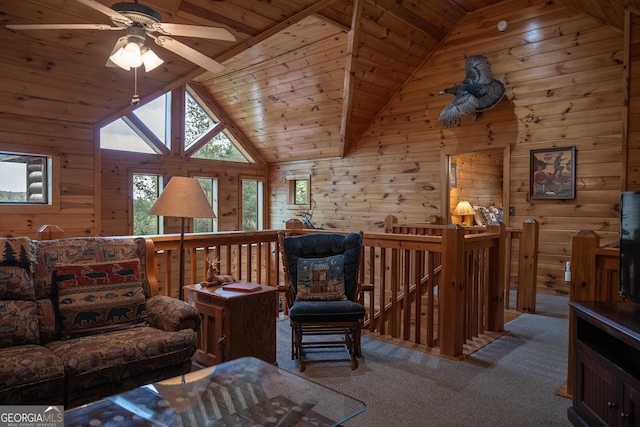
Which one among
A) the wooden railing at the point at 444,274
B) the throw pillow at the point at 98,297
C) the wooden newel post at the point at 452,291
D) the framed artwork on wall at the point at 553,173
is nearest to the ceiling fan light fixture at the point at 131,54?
the wooden railing at the point at 444,274

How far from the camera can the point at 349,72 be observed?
598 centimetres

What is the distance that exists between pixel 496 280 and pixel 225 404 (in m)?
2.92

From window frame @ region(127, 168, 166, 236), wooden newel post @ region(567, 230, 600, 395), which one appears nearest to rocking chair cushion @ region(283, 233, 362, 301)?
wooden newel post @ region(567, 230, 600, 395)

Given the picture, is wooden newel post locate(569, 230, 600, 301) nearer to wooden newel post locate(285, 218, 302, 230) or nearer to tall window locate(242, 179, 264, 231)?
wooden newel post locate(285, 218, 302, 230)

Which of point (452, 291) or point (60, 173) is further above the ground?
point (60, 173)

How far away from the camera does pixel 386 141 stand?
23.3 ft

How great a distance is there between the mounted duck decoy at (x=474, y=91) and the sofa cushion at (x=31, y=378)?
546 centimetres

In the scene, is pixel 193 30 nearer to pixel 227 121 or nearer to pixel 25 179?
pixel 25 179

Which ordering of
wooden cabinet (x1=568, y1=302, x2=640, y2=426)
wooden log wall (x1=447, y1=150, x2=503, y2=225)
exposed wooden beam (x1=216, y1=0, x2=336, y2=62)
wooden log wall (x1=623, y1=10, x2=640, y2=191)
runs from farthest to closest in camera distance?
wooden log wall (x1=447, y1=150, x2=503, y2=225) → wooden log wall (x1=623, y1=10, x2=640, y2=191) → exposed wooden beam (x1=216, y1=0, x2=336, y2=62) → wooden cabinet (x1=568, y1=302, x2=640, y2=426)

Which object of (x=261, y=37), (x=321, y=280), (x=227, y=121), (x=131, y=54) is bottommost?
(x=321, y=280)

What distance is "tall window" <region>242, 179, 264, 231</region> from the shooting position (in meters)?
8.84

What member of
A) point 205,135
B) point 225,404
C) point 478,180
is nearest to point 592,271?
point 225,404

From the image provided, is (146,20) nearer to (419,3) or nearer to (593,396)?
(593,396)

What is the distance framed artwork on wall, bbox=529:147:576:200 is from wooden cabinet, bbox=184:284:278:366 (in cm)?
421
